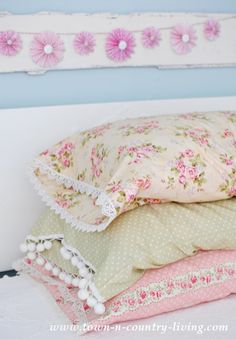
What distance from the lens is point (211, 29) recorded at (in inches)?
72.9

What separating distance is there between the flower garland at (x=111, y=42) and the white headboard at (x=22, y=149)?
0.53 feet

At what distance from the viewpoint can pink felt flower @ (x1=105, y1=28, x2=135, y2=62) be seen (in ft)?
5.59

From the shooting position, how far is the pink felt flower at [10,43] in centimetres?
157

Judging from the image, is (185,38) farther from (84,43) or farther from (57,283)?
(57,283)

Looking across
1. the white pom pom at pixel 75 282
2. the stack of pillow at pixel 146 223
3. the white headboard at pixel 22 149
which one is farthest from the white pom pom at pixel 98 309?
the white headboard at pixel 22 149

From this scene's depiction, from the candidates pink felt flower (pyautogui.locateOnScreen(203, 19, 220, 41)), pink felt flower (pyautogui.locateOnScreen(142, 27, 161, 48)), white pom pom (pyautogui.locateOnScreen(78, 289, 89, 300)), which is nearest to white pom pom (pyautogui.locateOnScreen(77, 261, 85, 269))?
white pom pom (pyautogui.locateOnScreen(78, 289, 89, 300))

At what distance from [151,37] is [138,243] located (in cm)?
82

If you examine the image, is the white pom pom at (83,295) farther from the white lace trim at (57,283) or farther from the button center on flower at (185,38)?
the button center on flower at (185,38)

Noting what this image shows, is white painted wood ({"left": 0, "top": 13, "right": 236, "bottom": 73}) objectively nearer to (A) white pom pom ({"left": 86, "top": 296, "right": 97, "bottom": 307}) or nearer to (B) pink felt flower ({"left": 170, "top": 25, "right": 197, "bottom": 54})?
(B) pink felt flower ({"left": 170, "top": 25, "right": 197, "bottom": 54})

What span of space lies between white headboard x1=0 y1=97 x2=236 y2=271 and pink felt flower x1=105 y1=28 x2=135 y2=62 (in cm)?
18

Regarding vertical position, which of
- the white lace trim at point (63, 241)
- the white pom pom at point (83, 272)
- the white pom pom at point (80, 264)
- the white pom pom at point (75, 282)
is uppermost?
the white lace trim at point (63, 241)

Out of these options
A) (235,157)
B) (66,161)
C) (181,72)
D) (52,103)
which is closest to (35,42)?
(52,103)

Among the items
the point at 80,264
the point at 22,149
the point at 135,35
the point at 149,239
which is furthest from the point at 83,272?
the point at 135,35

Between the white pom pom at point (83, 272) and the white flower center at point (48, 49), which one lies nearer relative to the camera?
the white pom pom at point (83, 272)
